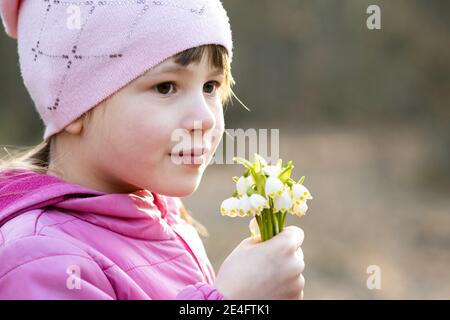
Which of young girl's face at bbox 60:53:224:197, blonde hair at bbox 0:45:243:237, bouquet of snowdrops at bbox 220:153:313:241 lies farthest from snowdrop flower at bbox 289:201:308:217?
blonde hair at bbox 0:45:243:237

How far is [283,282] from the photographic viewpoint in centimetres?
122

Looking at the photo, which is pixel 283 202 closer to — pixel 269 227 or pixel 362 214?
pixel 269 227

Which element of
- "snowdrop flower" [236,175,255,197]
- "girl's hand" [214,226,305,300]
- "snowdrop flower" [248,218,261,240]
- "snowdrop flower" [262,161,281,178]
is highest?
"snowdrop flower" [262,161,281,178]

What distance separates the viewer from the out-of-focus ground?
12.0 feet

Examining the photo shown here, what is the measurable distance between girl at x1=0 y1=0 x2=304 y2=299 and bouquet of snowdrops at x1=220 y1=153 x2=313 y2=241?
33mm

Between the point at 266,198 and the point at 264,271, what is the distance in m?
0.12

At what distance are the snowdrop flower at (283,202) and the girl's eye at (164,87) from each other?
Answer: 0.90 ft

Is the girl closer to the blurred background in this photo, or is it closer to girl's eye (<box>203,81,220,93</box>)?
girl's eye (<box>203,81,220,93</box>)

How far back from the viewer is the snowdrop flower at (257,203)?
1.22 m

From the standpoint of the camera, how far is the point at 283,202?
1230 millimetres

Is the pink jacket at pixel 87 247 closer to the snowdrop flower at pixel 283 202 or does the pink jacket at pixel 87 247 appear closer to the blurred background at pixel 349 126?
the snowdrop flower at pixel 283 202

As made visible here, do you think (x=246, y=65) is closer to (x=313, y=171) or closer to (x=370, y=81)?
(x=370, y=81)

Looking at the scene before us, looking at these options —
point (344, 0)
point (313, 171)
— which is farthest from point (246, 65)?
point (313, 171)

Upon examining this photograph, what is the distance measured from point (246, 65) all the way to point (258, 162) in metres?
5.65
